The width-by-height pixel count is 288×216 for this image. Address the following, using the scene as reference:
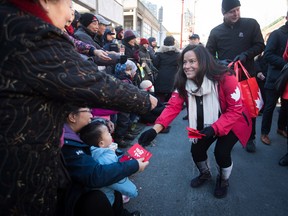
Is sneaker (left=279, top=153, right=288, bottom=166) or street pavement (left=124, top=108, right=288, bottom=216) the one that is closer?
street pavement (left=124, top=108, right=288, bottom=216)

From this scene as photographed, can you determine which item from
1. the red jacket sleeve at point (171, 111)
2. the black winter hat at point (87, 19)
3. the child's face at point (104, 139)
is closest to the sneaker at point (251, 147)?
the red jacket sleeve at point (171, 111)

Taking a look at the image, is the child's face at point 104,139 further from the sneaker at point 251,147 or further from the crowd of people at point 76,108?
the sneaker at point 251,147

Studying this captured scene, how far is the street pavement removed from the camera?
2330mm

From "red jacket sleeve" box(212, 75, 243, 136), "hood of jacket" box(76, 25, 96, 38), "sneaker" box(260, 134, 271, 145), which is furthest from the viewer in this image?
"sneaker" box(260, 134, 271, 145)

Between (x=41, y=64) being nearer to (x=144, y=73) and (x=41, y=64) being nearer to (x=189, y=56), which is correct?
(x=189, y=56)

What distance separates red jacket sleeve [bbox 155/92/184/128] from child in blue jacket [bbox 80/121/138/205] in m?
0.62

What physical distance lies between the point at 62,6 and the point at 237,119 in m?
1.93

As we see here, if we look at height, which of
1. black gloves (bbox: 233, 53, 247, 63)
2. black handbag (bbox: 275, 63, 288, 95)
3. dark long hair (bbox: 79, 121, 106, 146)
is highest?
black gloves (bbox: 233, 53, 247, 63)

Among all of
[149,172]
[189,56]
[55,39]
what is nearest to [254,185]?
[149,172]

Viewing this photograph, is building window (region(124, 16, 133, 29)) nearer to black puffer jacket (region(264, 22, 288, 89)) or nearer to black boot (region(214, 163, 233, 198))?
black puffer jacket (region(264, 22, 288, 89))

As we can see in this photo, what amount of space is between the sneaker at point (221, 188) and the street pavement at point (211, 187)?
0.05 meters

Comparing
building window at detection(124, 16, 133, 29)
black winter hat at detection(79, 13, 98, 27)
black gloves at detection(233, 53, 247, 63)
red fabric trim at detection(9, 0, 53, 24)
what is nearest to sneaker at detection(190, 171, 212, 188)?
black gloves at detection(233, 53, 247, 63)

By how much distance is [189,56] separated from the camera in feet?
7.77

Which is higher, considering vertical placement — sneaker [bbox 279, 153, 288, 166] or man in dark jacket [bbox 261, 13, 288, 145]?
man in dark jacket [bbox 261, 13, 288, 145]
